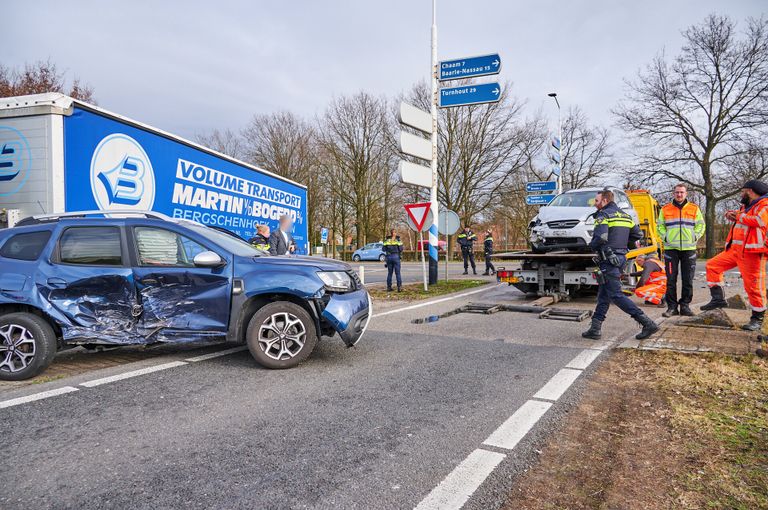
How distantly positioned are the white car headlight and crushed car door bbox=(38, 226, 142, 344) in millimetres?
1906

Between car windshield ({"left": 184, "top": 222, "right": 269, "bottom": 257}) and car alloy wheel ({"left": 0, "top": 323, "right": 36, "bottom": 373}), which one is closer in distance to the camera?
car alloy wheel ({"left": 0, "top": 323, "right": 36, "bottom": 373})

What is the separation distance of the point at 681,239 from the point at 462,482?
7.07 metres

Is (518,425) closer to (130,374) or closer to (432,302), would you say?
(130,374)

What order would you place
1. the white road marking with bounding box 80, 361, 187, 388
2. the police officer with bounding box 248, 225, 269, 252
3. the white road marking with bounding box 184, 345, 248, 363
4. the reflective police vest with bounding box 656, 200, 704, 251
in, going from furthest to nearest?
the police officer with bounding box 248, 225, 269, 252 → the reflective police vest with bounding box 656, 200, 704, 251 → the white road marking with bounding box 184, 345, 248, 363 → the white road marking with bounding box 80, 361, 187, 388

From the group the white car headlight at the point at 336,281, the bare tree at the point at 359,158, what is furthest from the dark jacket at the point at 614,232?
the bare tree at the point at 359,158

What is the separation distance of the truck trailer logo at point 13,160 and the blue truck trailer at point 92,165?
12mm

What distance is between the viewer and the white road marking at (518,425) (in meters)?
3.04

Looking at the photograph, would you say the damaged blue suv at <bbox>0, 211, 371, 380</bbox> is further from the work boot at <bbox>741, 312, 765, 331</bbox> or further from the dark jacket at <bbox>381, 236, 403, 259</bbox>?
the dark jacket at <bbox>381, 236, 403, 259</bbox>

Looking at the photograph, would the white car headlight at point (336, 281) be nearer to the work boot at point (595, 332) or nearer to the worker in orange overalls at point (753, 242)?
the work boot at point (595, 332)

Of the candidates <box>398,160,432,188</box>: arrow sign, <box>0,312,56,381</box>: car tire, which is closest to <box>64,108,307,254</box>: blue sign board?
<box>0,312,56,381</box>: car tire

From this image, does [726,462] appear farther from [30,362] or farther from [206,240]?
[30,362]

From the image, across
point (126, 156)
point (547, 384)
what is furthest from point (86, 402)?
point (126, 156)

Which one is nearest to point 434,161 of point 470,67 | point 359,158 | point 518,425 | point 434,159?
point 434,159

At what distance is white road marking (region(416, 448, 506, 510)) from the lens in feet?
7.69
